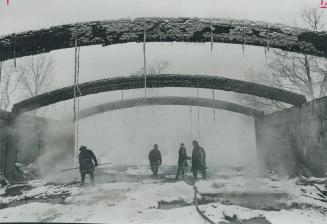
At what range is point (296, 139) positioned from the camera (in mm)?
15094

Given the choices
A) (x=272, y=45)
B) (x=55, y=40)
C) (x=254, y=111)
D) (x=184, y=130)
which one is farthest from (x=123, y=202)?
(x=184, y=130)

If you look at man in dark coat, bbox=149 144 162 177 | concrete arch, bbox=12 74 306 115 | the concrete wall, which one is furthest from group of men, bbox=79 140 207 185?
the concrete wall

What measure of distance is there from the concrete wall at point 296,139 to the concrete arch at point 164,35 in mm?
4504

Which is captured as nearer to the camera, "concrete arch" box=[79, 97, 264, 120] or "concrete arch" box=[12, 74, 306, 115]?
"concrete arch" box=[12, 74, 306, 115]

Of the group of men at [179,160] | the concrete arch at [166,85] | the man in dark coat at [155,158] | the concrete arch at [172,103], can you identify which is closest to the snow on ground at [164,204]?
the group of men at [179,160]

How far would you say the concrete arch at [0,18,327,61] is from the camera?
8.38 m

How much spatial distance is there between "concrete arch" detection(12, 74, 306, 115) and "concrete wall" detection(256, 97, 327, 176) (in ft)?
3.69

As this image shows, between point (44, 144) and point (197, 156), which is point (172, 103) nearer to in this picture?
A: point (197, 156)

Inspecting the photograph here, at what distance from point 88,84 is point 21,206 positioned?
707 cm

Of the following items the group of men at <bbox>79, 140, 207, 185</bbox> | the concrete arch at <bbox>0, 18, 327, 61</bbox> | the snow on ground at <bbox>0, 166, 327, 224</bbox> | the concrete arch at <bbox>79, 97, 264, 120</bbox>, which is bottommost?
the snow on ground at <bbox>0, 166, 327, 224</bbox>

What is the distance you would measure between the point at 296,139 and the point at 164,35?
32.4 feet

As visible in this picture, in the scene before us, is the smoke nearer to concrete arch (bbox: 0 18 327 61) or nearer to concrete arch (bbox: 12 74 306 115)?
concrete arch (bbox: 12 74 306 115)

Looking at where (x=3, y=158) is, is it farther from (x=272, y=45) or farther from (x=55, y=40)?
(x=272, y=45)

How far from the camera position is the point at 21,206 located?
8766 millimetres
